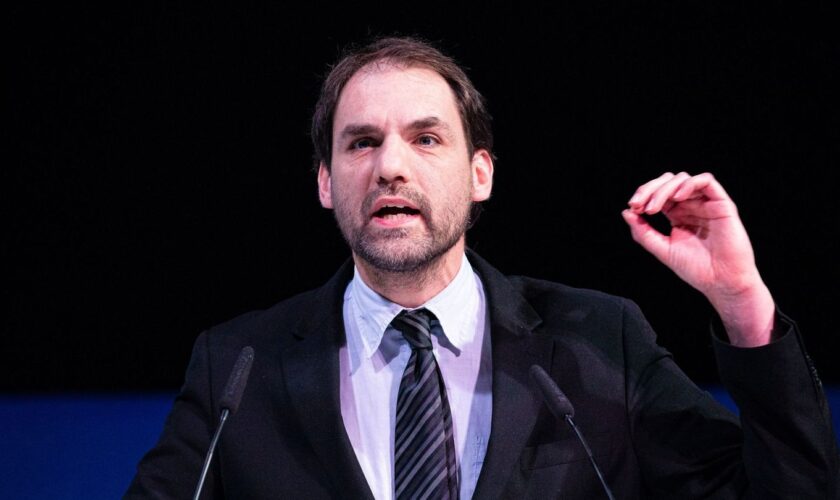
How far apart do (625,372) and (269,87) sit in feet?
5.30

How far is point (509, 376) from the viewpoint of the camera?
1695 mm

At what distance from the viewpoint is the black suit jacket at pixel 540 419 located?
1.38 metres

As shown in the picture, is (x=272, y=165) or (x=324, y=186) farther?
(x=272, y=165)

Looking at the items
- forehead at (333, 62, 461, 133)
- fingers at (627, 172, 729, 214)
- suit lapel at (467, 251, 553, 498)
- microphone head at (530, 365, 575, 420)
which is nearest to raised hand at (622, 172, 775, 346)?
fingers at (627, 172, 729, 214)

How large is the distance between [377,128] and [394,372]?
0.51m

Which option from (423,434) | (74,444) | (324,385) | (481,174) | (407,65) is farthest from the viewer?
(74,444)

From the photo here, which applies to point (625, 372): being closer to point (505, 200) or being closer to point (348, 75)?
point (348, 75)

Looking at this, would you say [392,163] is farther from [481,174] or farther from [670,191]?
[670,191]

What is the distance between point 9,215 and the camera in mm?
2795

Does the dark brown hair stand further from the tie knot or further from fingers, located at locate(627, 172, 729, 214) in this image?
fingers, located at locate(627, 172, 729, 214)

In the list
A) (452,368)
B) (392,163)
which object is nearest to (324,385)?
(452,368)

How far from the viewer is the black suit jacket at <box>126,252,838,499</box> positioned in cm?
138

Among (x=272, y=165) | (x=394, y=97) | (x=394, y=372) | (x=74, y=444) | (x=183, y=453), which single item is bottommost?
(x=74, y=444)

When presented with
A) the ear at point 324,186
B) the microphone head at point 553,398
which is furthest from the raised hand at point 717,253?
the ear at point 324,186
